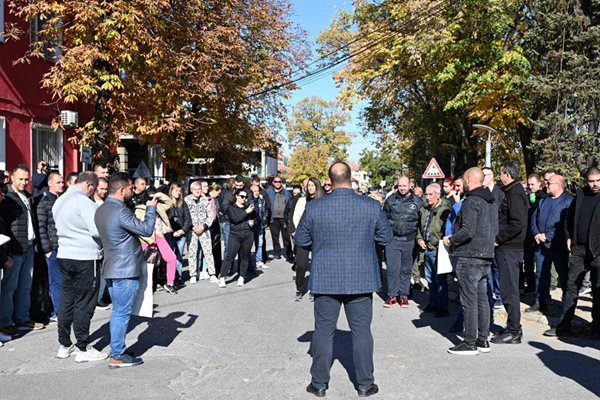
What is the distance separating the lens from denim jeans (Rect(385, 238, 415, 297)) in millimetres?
9492

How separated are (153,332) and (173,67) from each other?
840cm

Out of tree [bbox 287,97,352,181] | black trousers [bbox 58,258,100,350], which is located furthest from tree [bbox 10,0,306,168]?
tree [bbox 287,97,352,181]

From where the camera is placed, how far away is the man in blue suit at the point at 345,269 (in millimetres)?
5281

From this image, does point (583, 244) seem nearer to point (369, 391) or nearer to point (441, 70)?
point (369, 391)

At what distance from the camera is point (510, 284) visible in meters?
7.16

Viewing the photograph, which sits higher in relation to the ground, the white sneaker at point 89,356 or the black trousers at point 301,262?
the black trousers at point 301,262

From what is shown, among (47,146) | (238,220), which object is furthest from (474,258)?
(47,146)

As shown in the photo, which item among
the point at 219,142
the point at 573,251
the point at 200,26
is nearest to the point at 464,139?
the point at 219,142

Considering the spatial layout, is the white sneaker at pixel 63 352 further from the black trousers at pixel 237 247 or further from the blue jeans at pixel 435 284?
the blue jeans at pixel 435 284

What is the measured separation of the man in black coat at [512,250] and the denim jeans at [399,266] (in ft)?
7.38

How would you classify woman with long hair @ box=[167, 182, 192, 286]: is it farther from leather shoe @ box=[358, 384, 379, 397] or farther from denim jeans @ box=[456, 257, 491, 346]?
leather shoe @ box=[358, 384, 379, 397]

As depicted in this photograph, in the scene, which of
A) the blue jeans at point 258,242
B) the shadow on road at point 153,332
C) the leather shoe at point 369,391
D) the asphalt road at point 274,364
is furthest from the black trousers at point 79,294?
the blue jeans at point 258,242

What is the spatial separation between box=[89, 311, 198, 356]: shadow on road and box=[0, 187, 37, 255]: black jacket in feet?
4.62

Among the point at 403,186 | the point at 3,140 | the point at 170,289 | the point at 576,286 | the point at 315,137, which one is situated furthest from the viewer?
the point at 315,137
